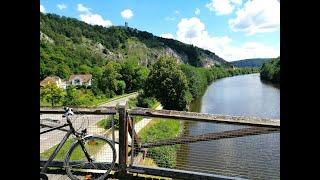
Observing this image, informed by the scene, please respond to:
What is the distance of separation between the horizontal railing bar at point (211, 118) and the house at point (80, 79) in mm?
83199

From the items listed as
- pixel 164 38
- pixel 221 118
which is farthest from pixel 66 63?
pixel 221 118

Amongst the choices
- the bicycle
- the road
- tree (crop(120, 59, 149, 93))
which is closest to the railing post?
the bicycle

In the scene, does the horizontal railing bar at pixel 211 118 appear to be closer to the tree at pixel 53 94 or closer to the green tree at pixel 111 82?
the tree at pixel 53 94

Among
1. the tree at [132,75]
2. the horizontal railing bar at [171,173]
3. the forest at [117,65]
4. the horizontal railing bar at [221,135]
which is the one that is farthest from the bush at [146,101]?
the horizontal railing bar at [221,135]

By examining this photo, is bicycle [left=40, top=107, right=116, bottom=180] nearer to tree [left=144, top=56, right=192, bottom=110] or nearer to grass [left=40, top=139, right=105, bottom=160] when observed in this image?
grass [left=40, top=139, right=105, bottom=160]

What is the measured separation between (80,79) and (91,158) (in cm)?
8527

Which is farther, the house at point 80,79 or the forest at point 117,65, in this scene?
the house at point 80,79

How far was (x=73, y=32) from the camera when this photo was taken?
122750 mm

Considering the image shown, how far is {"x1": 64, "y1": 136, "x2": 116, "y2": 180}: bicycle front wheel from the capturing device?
177 inches

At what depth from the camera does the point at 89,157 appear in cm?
460

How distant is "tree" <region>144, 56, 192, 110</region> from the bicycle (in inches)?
2018

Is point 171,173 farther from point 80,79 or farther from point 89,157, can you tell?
point 80,79

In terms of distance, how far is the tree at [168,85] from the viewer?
56438mm
